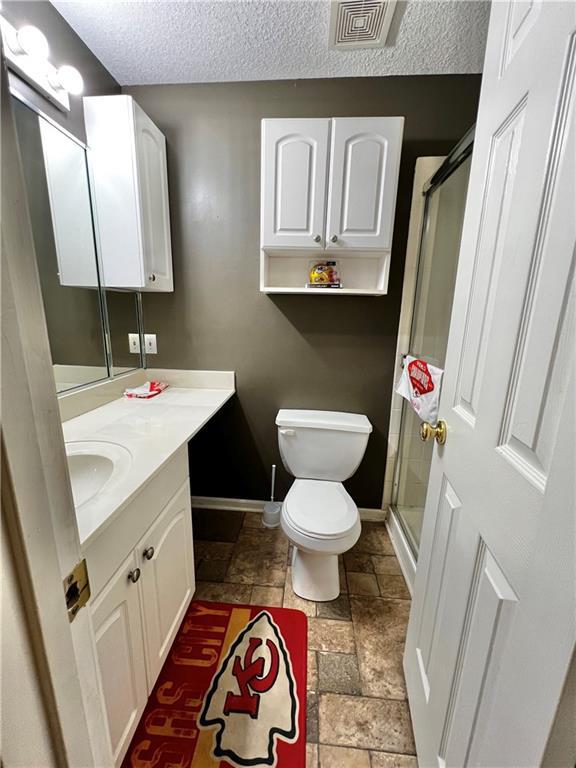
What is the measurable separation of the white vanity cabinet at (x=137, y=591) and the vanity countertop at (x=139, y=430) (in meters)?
0.04

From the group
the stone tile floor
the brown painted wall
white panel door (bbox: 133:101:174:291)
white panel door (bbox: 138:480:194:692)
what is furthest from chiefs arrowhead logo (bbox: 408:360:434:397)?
white panel door (bbox: 133:101:174:291)

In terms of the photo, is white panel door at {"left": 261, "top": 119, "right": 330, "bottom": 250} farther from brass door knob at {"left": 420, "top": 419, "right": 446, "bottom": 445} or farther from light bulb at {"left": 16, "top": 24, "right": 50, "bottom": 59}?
brass door knob at {"left": 420, "top": 419, "right": 446, "bottom": 445}

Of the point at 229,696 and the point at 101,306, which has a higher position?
the point at 101,306

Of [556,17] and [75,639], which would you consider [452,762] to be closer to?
[75,639]

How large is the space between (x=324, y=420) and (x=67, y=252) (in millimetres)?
1411

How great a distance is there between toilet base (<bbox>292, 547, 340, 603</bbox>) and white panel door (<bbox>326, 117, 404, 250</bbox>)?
148 cm

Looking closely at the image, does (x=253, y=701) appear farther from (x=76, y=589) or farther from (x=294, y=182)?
(x=294, y=182)

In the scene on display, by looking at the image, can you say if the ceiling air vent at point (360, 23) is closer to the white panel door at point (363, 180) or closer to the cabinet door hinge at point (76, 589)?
the white panel door at point (363, 180)

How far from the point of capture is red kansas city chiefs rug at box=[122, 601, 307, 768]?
0.93 meters

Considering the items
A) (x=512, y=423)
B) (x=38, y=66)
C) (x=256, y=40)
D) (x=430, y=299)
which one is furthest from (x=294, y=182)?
(x=512, y=423)

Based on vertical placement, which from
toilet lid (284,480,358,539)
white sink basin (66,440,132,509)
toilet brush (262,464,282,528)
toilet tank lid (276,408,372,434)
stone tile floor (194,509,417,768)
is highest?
white sink basin (66,440,132,509)

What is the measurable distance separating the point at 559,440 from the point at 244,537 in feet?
5.68

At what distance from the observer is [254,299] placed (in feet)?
5.73

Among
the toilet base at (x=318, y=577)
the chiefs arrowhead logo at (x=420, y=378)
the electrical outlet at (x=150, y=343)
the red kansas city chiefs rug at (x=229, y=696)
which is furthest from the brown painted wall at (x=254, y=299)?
the red kansas city chiefs rug at (x=229, y=696)
